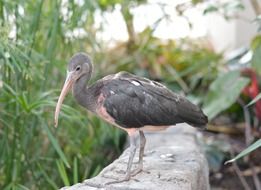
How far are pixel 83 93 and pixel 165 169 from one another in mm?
533

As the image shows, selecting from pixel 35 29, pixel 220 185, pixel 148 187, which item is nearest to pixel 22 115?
pixel 35 29

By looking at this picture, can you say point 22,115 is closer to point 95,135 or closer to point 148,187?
point 95,135

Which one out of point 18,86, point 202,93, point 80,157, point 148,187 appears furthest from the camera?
point 202,93

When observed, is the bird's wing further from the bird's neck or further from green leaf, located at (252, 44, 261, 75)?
green leaf, located at (252, 44, 261, 75)

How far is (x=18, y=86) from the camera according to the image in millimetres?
3447

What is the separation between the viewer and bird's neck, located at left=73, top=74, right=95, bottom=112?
9.46 ft

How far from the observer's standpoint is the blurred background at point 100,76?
3404mm

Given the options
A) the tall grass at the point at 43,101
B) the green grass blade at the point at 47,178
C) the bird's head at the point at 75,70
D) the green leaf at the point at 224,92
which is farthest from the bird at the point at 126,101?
the green leaf at the point at 224,92

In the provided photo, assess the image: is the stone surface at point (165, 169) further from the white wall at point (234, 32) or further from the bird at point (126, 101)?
the white wall at point (234, 32)

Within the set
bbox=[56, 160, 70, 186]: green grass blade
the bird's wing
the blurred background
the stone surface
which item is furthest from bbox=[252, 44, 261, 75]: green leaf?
bbox=[56, 160, 70, 186]: green grass blade

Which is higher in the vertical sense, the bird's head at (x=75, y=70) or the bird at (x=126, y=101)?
the bird's head at (x=75, y=70)

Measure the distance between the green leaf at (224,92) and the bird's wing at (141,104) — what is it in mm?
1199

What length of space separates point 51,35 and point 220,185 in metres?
1.78

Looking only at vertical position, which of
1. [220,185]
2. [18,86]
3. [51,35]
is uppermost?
→ [51,35]
